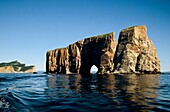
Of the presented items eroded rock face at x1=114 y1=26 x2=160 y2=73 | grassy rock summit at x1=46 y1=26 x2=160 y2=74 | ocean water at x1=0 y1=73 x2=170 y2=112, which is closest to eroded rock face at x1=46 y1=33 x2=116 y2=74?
grassy rock summit at x1=46 y1=26 x2=160 y2=74

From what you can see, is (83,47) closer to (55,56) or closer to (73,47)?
(73,47)

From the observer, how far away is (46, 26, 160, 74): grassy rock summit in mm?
104875

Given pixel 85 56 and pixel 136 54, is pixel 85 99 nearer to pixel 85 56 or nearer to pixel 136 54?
pixel 136 54

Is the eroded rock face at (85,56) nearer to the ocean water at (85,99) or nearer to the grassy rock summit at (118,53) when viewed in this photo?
the grassy rock summit at (118,53)

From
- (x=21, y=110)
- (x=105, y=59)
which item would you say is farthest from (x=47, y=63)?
(x=21, y=110)

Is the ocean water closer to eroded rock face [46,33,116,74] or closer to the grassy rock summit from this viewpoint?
the grassy rock summit

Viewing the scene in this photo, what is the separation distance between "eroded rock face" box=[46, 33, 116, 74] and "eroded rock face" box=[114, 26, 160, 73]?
Result: 20.7 feet

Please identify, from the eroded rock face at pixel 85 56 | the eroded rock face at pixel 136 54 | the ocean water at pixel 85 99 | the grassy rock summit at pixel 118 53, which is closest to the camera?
the ocean water at pixel 85 99

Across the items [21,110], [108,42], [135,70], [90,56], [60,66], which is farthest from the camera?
[60,66]

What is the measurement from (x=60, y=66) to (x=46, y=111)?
461 ft

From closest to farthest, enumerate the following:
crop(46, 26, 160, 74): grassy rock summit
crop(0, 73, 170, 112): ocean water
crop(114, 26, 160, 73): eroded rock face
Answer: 1. crop(0, 73, 170, 112): ocean water
2. crop(114, 26, 160, 73): eroded rock face
3. crop(46, 26, 160, 74): grassy rock summit

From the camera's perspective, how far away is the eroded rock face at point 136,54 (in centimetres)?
10419

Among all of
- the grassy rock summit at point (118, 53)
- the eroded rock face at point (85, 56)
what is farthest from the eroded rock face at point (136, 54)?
the eroded rock face at point (85, 56)

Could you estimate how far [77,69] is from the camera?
13525 centimetres
